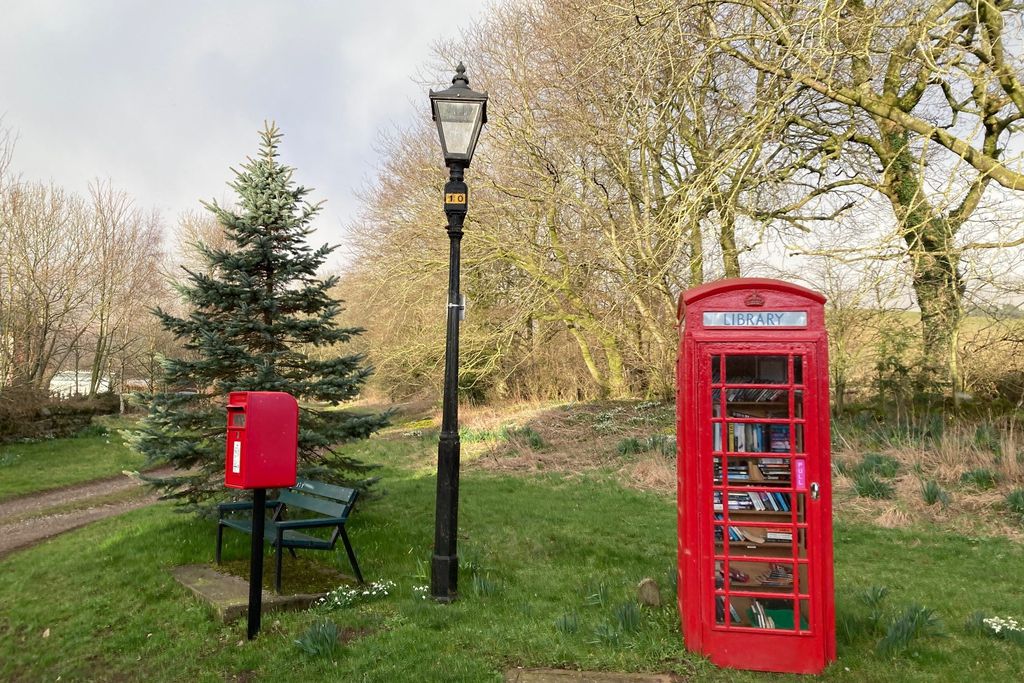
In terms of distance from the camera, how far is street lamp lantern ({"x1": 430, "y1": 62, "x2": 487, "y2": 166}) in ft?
18.6

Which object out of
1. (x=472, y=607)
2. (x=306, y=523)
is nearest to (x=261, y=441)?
(x=306, y=523)

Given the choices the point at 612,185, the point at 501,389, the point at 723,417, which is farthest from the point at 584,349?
the point at 723,417

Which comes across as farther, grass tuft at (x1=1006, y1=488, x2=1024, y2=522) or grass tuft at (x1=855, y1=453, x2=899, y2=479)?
grass tuft at (x1=855, y1=453, x2=899, y2=479)

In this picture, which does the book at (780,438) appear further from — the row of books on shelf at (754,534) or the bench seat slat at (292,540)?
the bench seat slat at (292,540)

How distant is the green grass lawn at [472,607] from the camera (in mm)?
4215

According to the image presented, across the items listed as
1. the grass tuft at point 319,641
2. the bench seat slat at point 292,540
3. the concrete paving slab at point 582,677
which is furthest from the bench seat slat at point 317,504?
the concrete paving slab at point 582,677

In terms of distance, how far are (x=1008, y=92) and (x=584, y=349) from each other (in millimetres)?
12333

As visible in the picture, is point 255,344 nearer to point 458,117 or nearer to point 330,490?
point 330,490

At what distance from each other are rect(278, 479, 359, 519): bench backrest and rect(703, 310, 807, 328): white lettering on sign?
3.56 metres

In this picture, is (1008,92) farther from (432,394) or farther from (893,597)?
(432,394)

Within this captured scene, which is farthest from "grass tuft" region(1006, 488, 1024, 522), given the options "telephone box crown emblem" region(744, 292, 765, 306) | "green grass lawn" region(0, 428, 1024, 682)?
A: "telephone box crown emblem" region(744, 292, 765, 306)

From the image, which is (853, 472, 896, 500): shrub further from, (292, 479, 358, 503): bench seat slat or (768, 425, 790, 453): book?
(292, 479, 358, 503): bench seat slat

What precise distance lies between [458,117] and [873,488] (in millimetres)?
7433

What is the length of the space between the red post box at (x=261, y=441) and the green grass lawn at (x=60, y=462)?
27.8ft
